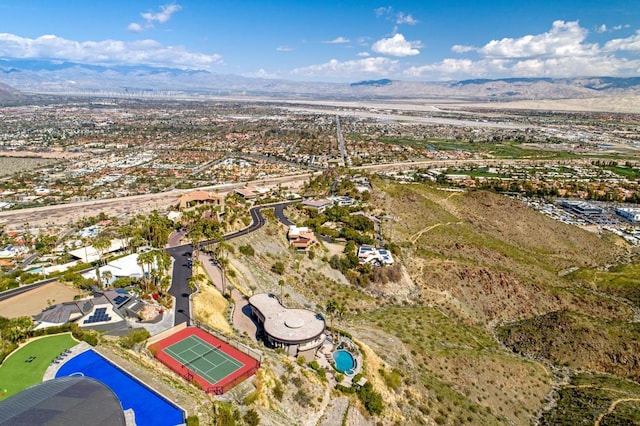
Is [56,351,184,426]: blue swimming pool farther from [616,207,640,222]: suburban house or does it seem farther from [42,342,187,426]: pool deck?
[616,207,640,222]: suburban house

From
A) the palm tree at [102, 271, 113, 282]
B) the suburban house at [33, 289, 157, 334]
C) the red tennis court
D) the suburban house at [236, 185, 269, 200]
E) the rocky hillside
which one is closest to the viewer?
the red tennis court

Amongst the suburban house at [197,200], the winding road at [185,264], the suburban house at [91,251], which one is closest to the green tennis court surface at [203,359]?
the winding road at [185,264]

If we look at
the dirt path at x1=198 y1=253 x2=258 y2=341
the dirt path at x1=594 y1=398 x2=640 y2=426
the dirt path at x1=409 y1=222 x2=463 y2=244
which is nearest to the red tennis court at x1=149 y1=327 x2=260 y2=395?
the dirt path at x1=198 y1=253 x2=258 y2=341

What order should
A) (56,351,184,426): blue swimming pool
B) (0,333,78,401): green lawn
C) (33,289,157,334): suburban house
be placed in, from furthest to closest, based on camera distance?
(33,289,157,334): suburban house < (0,333,78,401): green lawn < (56,351,184,426): blue swimming pool

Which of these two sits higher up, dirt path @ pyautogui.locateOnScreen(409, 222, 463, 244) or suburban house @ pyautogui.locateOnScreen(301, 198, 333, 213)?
suburban house @ pyautogui.locateOnScreen(301, 198, 333, 213)

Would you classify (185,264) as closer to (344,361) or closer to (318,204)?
(344,361)

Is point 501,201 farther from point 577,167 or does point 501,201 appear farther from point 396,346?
point 577,167

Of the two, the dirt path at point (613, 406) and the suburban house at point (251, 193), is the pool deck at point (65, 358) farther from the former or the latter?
the suburban house at point (251, 193)
